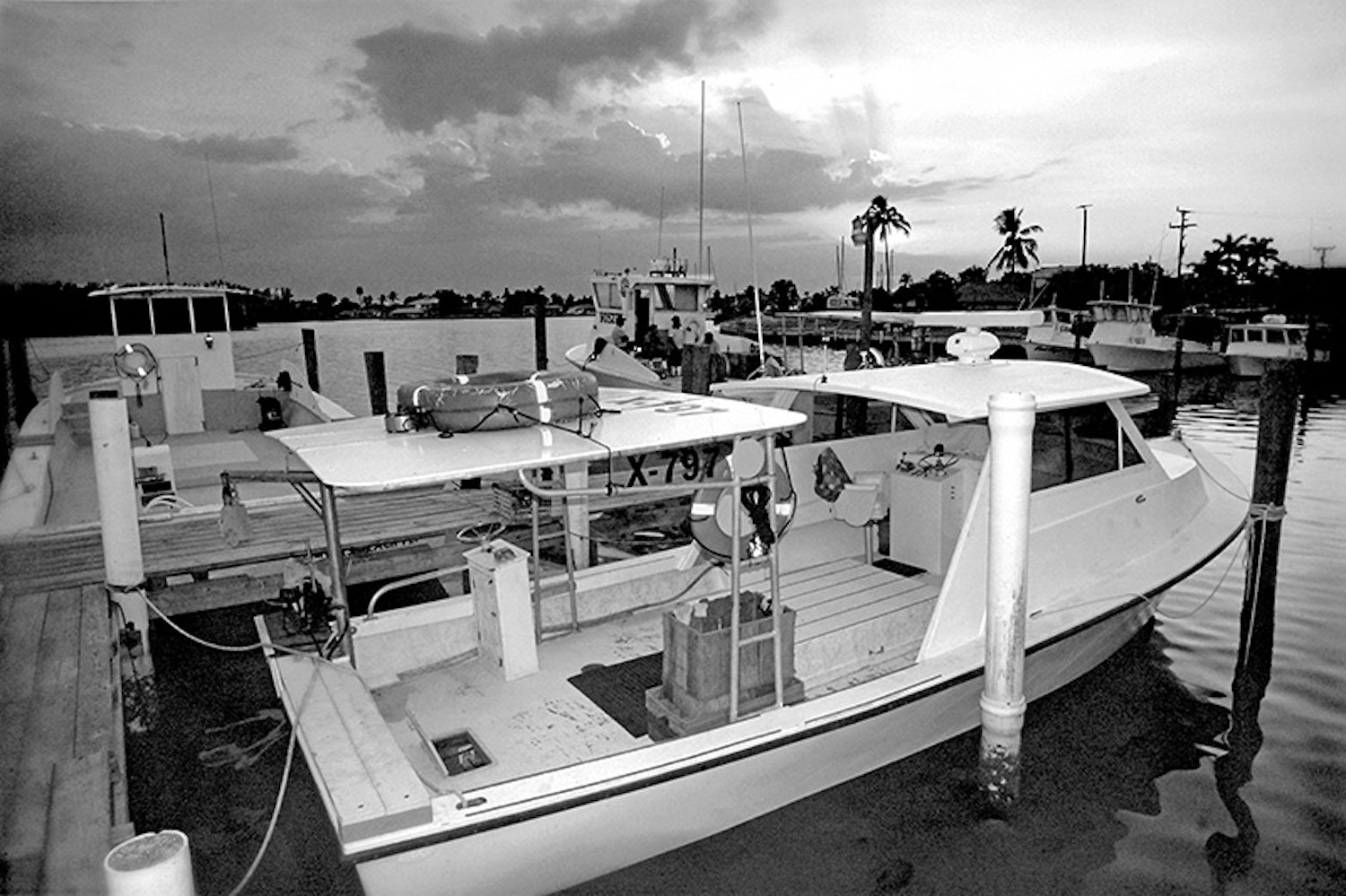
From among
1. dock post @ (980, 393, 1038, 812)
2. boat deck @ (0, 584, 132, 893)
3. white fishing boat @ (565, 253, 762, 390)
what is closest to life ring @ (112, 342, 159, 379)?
boat deck @ (0, 584, 132, 893)

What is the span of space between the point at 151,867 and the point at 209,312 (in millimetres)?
14621

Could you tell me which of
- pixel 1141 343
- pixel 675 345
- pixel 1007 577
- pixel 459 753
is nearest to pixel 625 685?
pixel 459 753

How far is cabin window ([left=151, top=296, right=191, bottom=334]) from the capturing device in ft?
46.8

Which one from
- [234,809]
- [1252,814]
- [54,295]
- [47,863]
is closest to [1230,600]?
[1252,814]

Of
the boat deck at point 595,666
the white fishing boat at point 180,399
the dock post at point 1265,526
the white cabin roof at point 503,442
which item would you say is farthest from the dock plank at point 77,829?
the dock post at point 1265,526

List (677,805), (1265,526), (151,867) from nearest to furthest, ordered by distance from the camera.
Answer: (151,867)
(677,805)
(1265,526)

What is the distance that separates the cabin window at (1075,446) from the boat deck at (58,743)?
19.6 ft

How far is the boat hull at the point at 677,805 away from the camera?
141 inches

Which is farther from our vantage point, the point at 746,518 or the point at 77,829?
the point at 746,518

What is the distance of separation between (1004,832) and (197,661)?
6.94m

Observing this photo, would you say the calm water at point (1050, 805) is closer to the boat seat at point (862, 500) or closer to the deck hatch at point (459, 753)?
the deck hatch at point (459, 753)

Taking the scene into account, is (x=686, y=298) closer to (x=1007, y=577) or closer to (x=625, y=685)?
(x=625, y=685)

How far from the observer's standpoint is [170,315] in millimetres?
14352

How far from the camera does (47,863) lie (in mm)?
3461
